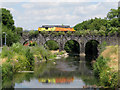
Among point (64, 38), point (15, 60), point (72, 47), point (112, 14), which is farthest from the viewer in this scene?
point (72, 47)

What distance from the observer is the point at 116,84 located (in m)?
28.8

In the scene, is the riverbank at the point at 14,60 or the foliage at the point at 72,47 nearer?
the riverbank at the point at 14,60

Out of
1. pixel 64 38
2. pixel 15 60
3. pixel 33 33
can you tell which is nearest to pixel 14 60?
pixel 15 60

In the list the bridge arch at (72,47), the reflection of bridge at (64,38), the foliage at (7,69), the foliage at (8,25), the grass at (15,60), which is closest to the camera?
the foliage at (7,69)

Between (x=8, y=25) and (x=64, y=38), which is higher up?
(x=8, y=25)

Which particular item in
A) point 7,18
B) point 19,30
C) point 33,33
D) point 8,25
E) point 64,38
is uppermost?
point 7,18

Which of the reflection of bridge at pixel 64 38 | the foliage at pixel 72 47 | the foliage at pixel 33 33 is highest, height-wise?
the foliage at pixel 33 33

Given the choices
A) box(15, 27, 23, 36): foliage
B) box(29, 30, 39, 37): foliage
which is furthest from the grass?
box(29, 30, 39, 37): foliage

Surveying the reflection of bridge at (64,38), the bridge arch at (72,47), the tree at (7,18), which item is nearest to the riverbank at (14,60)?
the tree at (7,18)

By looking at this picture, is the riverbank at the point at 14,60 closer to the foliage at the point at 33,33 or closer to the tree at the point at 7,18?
the tree at the point at 7,18

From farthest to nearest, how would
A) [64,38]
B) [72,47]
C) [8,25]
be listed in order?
1. [72,47]
2. [64,38]
3. [8,25]

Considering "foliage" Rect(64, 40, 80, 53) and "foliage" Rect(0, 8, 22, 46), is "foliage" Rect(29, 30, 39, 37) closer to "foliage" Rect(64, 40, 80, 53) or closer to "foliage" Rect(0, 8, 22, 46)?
"foliage" Rect(0, 8, 22, 46)

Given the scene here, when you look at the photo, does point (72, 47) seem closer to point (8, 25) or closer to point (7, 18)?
point (8, 25)

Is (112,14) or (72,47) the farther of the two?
(72,47)
